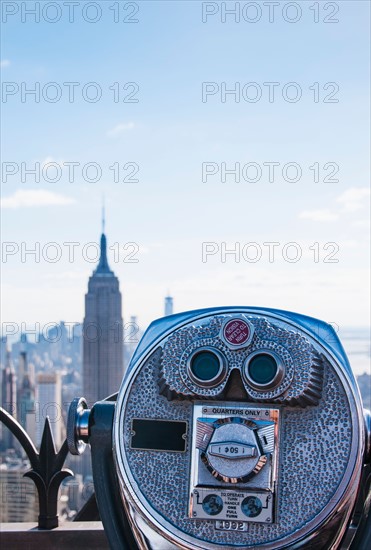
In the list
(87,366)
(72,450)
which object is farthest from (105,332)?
(72,450)

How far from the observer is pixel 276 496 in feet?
6.31

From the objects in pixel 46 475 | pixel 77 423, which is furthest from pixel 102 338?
pixel 77 423

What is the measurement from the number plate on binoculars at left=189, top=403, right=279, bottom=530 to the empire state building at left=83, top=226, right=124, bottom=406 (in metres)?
49.1

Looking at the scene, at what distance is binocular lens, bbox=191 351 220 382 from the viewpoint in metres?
2.00

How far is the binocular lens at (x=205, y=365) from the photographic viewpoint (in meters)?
2.00

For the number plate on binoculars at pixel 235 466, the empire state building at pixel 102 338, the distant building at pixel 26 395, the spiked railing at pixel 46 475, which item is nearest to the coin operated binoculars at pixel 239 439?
the number plate on binoculars at pixel 235 466

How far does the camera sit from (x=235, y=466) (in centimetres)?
194

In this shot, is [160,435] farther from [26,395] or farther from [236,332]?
[26,395]

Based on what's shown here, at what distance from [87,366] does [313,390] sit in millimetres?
53282

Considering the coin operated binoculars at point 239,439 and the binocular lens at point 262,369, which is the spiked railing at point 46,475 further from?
the binocular lens at point 262,369

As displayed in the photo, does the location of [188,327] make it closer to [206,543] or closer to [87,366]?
[206,543]

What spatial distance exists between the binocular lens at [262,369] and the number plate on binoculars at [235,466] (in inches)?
2.5

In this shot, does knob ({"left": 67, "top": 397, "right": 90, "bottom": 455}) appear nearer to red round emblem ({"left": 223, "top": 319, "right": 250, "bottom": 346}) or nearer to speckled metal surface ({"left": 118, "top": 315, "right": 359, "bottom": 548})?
speckled metal surface ({"left": 118, "top": 315, "right": 359, "bottom": 548})

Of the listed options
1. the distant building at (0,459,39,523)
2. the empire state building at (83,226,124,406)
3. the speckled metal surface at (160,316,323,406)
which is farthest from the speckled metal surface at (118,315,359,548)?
the empire state building at (83,226,124,406)
